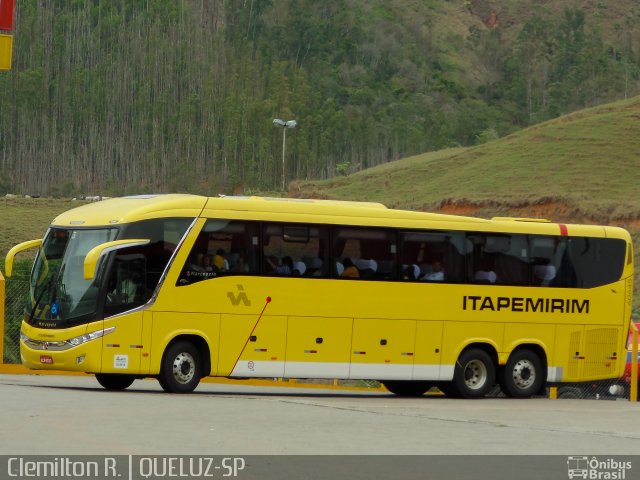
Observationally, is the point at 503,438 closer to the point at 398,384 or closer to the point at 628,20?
the point at 398,384

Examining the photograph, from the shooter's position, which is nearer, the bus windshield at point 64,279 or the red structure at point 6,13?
the bus windshield at point 64,279

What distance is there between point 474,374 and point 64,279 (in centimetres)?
728

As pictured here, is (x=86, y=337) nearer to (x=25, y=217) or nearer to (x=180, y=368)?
(x=180, y=368)

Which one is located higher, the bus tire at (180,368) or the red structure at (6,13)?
the red structure at (6,13)

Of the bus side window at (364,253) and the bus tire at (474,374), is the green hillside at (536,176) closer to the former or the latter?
the bus tire at (474,374)

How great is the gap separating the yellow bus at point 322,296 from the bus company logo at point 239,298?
0.07 ft

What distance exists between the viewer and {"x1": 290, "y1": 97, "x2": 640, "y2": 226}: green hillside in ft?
245

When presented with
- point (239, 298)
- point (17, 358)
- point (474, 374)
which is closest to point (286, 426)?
point (239, 298)

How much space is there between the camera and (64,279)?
21031mm

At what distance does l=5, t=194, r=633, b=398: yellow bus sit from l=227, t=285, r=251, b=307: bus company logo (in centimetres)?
2

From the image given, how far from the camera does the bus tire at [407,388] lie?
2505 cm
